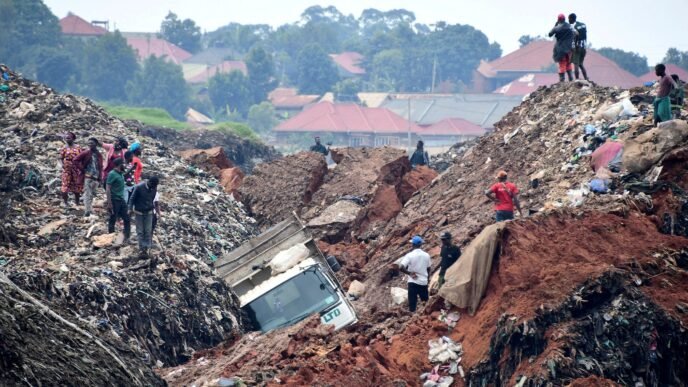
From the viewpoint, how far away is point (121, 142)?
824 inches

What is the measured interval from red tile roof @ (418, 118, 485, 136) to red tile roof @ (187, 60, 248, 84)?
79.9 ft

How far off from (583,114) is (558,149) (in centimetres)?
120

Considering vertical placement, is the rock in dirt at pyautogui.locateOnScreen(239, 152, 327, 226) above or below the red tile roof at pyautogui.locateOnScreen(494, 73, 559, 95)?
above

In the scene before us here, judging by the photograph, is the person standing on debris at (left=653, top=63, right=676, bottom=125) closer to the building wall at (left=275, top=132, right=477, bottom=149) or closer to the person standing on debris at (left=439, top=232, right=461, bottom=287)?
the person standing on debris at (left=439, top=232, right=461, bottom=287)

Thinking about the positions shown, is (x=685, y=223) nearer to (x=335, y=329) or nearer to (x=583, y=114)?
(x=335, y=329)

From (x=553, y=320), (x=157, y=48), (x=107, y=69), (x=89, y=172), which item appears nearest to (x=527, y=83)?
(x=107, y=69)

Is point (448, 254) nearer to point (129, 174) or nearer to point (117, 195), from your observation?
point (117, 195)

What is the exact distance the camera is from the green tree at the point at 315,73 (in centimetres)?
10844

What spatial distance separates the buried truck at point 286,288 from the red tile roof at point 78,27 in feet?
301

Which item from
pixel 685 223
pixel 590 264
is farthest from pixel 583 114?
pixel 590 264

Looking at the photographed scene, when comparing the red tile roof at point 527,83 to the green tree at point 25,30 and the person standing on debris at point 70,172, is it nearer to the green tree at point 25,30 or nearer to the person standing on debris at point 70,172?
the green tree at point 25,30

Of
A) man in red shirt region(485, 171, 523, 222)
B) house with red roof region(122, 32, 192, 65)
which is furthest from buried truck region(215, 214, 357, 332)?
house with red roof region(122, 32, 192, 65)

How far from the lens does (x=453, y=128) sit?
83.8 m

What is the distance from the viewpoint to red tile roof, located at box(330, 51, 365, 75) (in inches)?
4719
